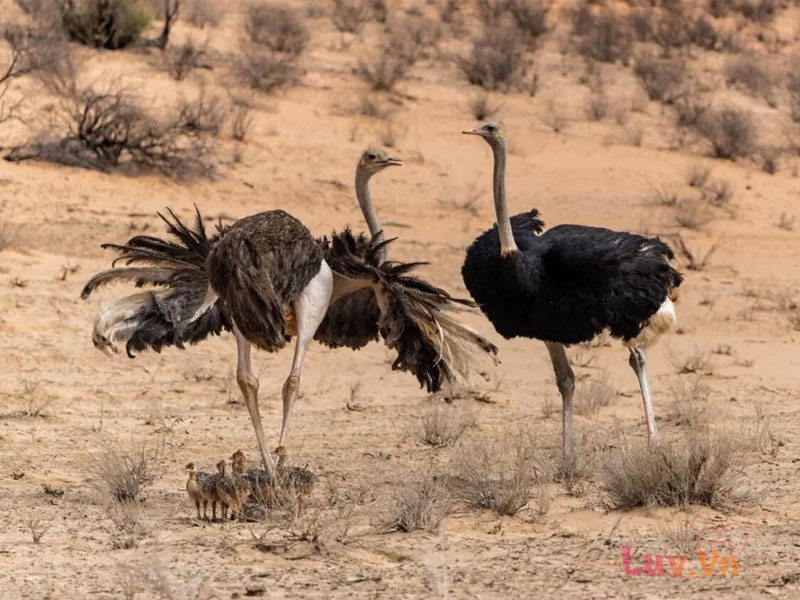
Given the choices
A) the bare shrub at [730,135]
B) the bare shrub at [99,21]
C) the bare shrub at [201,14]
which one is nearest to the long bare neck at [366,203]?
the bare shrub at [730,135]

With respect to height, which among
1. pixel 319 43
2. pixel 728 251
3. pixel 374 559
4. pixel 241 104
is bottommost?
pixel 374 559

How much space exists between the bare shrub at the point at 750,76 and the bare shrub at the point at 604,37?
1.61 metres

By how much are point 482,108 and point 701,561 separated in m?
13.8

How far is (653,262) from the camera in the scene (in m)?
7.76

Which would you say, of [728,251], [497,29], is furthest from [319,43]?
[728,251]

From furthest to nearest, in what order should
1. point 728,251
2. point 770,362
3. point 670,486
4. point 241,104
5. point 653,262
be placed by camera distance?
point 241,104
point 728,251
point 770,362
point 653,262
point 670,486

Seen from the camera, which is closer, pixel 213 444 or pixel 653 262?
pixel 653 262

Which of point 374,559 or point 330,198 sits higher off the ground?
point 330,198

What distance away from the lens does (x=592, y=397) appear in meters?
9.80

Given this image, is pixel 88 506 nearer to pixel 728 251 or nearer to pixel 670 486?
pixel 670 486

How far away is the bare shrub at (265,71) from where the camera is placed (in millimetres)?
18375

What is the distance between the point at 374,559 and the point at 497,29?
1957 cm

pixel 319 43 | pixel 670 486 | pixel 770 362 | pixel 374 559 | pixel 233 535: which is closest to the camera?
pixel 374 559

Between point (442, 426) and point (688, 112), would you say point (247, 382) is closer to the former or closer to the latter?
point (442, 426)
